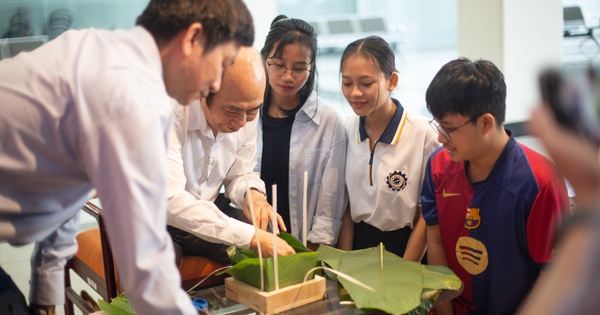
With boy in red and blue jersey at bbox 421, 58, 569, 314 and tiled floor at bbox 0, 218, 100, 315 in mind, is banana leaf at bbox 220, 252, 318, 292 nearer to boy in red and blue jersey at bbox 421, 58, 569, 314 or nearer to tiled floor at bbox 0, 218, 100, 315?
boy in red and blue jersey at bbox 421, 58, 569, 314

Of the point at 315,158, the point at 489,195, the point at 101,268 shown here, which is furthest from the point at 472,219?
the point at 101,268

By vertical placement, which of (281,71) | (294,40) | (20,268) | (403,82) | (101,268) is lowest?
(20,268)

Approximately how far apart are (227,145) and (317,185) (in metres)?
0.44

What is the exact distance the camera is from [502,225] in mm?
1801

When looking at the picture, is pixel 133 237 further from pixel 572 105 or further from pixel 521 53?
pixel 521 53

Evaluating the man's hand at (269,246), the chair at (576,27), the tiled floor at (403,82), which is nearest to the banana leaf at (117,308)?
the man's hand at (269,246)

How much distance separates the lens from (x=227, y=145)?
7.34ft

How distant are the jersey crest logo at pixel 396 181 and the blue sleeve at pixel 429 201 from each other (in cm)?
16

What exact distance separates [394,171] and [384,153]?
0.08 metres

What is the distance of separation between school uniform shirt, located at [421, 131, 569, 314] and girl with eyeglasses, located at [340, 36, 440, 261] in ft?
0.73

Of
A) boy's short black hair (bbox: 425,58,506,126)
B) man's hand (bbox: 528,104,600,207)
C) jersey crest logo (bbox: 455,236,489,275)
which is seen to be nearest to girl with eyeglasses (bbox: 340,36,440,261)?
jersey crest logo (bbox: 455,236,489,275)

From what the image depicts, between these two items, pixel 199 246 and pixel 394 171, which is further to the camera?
pixel 199 246

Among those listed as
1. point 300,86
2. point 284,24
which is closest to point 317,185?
point 300,86

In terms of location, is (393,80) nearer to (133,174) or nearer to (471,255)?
(471,255)
